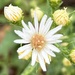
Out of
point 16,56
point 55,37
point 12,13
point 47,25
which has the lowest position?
point 16,56

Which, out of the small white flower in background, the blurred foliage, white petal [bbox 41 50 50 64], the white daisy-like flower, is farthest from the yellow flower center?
the blurred foliage

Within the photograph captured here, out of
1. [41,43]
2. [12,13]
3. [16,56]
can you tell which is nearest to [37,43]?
[41,43]

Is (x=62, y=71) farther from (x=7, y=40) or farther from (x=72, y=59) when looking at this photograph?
(x=72, y=59)

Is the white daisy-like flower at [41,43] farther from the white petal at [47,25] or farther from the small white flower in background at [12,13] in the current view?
the small white flower in background at [12,13]

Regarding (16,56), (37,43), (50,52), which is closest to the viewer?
(50,52)

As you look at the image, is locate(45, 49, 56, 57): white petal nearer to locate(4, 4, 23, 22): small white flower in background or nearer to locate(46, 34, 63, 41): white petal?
locate(46, 34, 63, 41): white petal

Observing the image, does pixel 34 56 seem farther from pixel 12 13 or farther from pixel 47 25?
pixel 12 13

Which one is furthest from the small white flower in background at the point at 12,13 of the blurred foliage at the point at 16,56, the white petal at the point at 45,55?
the blurred foliage at the point at 16,56
